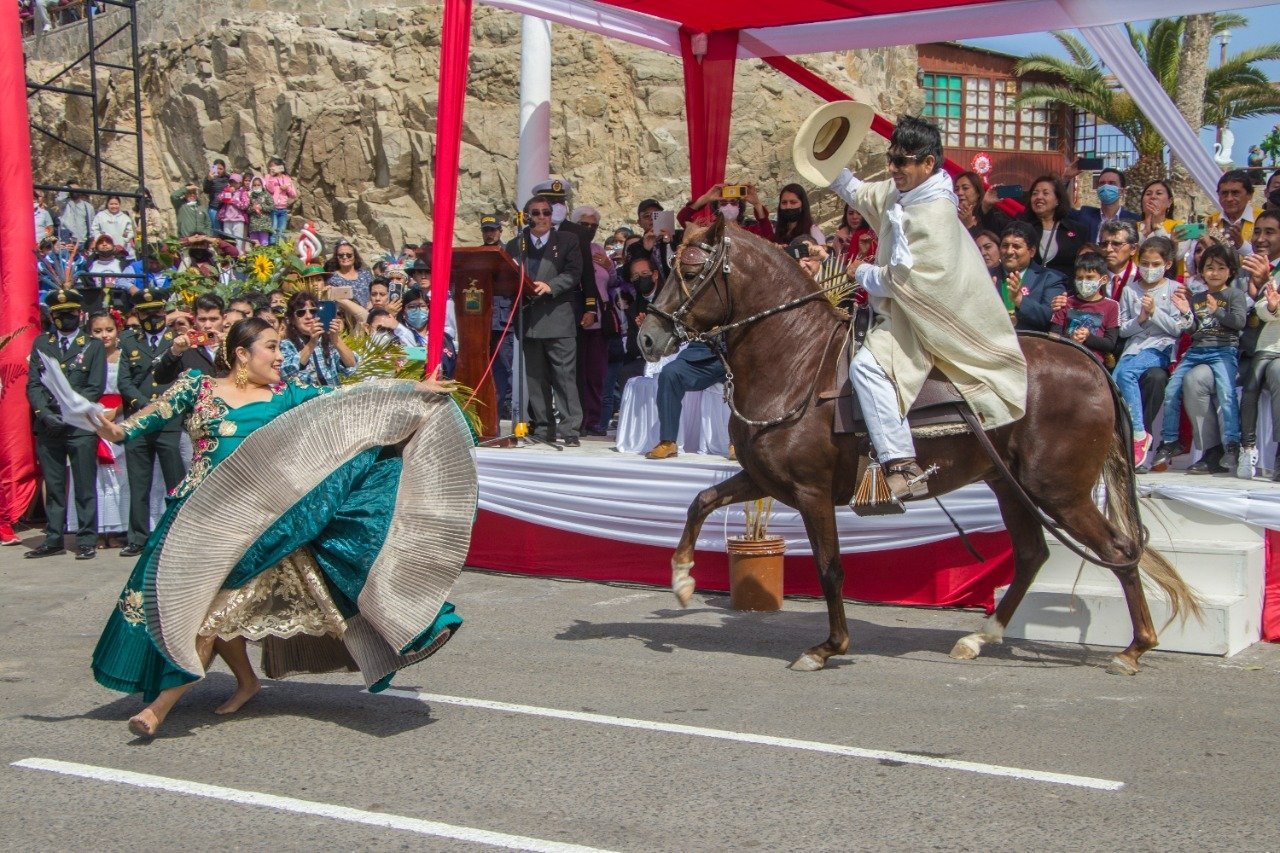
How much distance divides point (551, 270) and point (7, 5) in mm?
5301

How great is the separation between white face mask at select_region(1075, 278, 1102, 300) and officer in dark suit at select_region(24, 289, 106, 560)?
7.65 metres

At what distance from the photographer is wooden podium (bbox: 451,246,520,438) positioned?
1089 cm

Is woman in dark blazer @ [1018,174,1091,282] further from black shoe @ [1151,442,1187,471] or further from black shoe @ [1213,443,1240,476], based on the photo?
black shoe @ [1213,443,1240,476]

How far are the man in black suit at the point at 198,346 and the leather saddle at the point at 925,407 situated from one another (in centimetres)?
499

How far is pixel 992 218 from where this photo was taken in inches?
409

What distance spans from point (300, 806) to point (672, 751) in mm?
1459

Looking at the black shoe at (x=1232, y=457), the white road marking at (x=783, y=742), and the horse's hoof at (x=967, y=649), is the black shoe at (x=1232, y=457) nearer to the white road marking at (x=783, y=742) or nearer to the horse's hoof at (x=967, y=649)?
the horse's hoof at (x=967, y=649)

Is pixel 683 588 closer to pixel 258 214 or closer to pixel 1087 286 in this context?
pixel 1087 286

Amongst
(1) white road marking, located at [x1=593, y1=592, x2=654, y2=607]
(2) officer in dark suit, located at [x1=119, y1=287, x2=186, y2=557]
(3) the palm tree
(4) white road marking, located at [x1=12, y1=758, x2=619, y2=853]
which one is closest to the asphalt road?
(4) white road marking, located at [x1=12, y1=758, x2=619, y2=853]

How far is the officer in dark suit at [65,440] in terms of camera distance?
1104 centimetres

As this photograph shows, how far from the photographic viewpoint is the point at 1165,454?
8.74 meters

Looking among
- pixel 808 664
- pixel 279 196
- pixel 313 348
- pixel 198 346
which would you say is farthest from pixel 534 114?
pixel 279 196

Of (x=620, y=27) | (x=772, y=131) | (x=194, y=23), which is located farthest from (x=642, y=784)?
(x=194, y=23)

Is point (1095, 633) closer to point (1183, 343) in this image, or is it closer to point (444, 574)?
point (1183, 343)
